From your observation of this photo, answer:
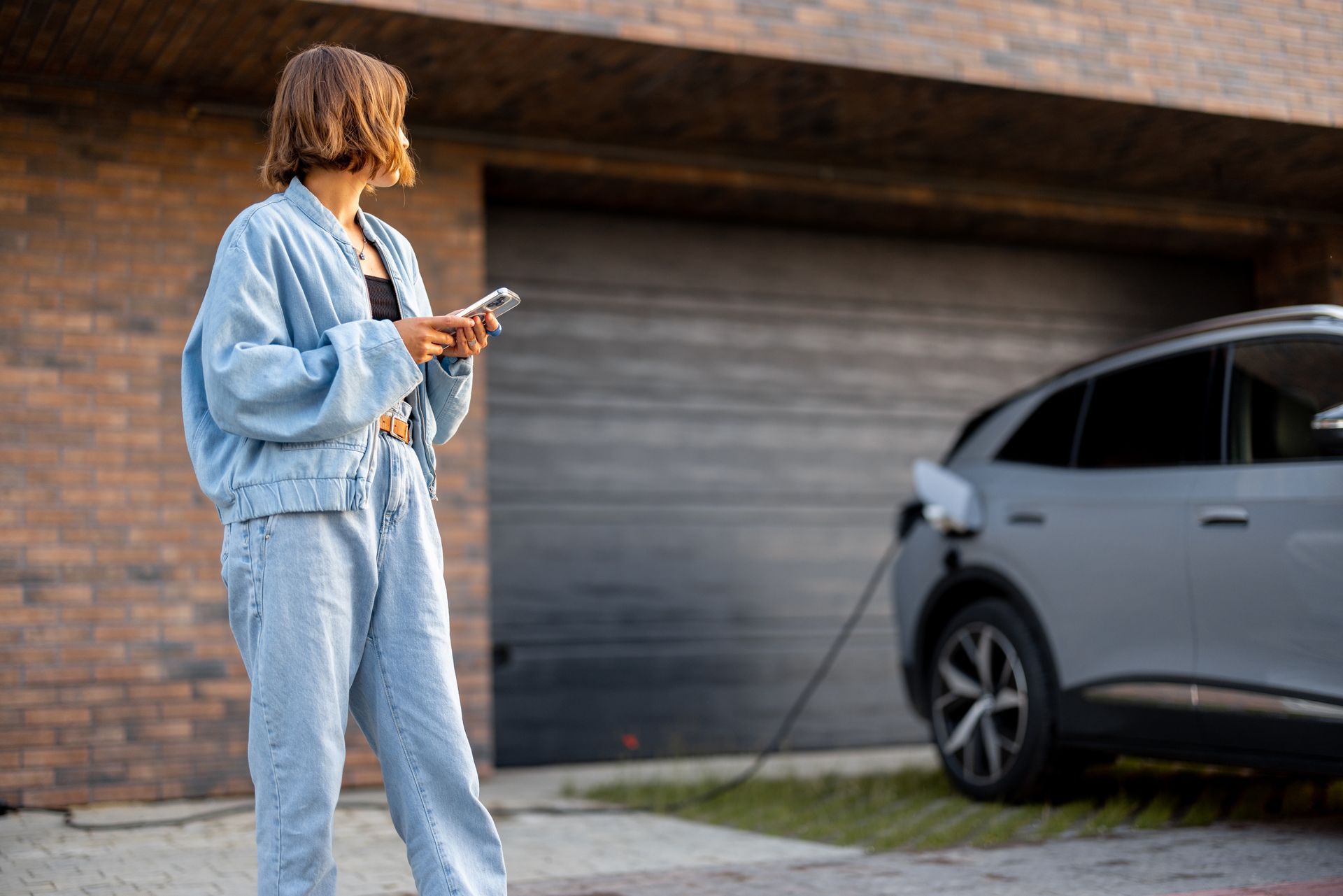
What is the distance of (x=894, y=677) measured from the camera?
28.7 feet

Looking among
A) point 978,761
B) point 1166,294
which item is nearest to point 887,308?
point 1166,294

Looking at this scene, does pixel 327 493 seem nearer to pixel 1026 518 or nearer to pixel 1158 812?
pixel 1026 518

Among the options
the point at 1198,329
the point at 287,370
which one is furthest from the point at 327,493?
the point at 1198,329

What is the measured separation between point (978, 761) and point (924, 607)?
0.75m

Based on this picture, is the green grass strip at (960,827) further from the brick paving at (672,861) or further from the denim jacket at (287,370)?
the denim jacket at (287,370)

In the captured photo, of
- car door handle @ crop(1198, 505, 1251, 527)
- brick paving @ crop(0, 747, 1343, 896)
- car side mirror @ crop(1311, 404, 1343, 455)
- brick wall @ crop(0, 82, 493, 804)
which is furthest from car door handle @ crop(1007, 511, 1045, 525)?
brick wall @ crop(0, 82, 493, 804)

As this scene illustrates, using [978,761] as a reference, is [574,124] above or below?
above

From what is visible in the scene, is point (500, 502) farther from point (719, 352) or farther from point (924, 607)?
point (924, 607)

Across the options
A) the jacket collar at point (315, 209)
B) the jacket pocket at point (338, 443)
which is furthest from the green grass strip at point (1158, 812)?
the jacket collar at point (315, 209)

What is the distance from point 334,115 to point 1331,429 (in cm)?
316

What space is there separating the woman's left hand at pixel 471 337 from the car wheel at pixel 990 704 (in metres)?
3.55

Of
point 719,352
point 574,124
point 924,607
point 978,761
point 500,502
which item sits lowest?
point 978,761

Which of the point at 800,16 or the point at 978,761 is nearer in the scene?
the point at 978,761

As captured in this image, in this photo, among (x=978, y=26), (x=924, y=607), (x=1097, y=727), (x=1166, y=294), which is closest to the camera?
(x=1097, y=727)
